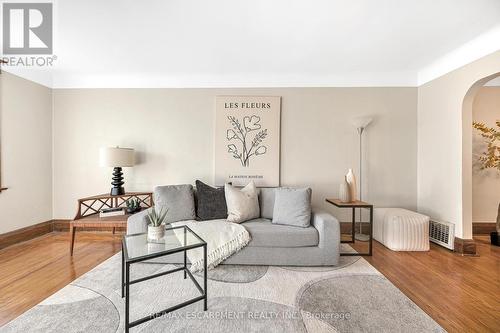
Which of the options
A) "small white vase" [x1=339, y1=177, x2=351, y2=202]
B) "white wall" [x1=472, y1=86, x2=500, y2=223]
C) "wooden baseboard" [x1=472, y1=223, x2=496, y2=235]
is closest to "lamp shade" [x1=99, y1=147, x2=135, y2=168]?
"small white vase" [x1=339, y1=177, x2=351, y2=202]

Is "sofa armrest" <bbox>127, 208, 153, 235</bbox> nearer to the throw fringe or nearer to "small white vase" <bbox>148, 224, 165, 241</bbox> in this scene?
"small white vase" <bbox>148, 224, 165, 241</bbox>

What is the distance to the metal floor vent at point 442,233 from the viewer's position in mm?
3090

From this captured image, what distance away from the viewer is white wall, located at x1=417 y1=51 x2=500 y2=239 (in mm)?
2973

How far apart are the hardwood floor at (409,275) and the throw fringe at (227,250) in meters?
1.38

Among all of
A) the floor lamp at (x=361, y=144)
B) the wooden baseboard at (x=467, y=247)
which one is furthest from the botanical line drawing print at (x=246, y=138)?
the wooden baseboard at (x=467, y=247)

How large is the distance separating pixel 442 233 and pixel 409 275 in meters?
1.23

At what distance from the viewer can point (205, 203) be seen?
309cm

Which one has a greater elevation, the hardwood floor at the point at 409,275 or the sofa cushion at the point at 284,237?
the sofa cushion at the point at 284,237

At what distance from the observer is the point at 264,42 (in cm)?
280

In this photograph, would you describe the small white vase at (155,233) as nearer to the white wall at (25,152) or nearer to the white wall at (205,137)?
the white wall at (205,137)

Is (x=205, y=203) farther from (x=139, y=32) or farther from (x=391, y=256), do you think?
(x=391, y=256)

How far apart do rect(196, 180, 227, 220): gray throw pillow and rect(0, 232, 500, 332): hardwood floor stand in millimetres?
1289

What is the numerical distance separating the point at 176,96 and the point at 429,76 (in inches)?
158

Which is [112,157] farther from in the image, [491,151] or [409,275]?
[491,151]
